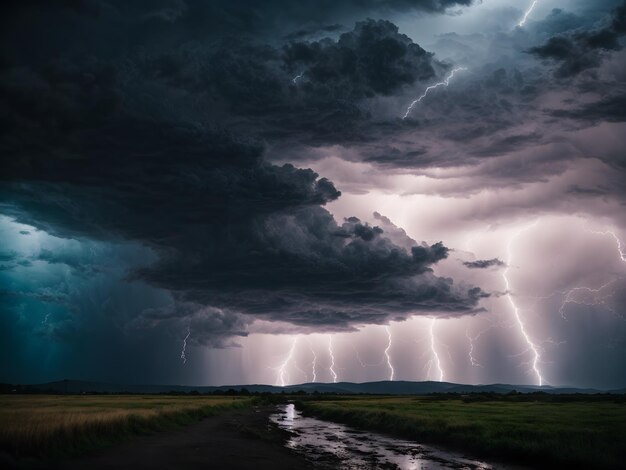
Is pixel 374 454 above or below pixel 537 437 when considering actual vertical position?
below

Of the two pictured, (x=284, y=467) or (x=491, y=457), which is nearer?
(x=284, y=467)

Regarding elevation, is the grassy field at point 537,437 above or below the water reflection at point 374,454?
above

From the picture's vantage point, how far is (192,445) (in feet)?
112

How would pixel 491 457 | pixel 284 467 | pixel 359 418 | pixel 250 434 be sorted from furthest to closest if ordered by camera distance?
pixel 359 418
pixel 250 434
pixel 491 457
pixel 284 467

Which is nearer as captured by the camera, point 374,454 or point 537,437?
point 537,437

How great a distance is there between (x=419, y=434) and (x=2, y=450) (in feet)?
111

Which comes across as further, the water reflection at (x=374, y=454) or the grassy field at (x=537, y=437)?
the water reflection at (x=374, y=454)

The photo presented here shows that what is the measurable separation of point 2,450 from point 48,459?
2139mm

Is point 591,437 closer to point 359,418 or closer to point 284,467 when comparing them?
point 284,467

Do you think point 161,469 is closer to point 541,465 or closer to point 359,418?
point 541,465

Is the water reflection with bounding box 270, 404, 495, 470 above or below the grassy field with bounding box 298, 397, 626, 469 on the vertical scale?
below

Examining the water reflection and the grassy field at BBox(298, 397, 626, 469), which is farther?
the water reflection

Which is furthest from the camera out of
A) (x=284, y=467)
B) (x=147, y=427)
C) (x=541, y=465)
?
(x=147, y=427)

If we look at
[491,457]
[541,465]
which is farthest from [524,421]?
[541,465]
